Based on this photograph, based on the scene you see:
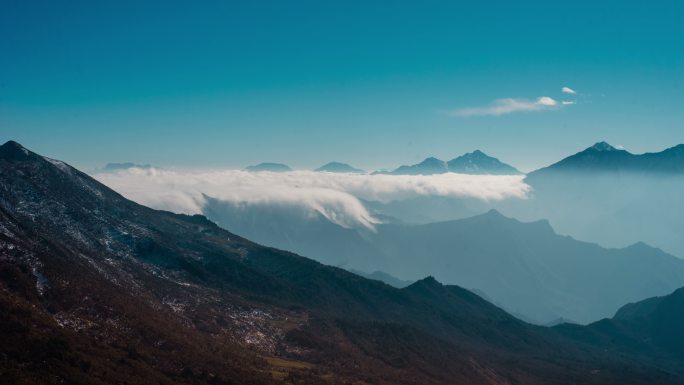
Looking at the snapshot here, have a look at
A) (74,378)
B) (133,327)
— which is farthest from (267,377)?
(74,378)

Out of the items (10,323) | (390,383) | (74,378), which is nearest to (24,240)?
(10,323)

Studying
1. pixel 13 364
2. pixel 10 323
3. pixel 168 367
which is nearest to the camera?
pixel 13 364

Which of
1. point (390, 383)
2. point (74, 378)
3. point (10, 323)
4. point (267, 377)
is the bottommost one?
point (390, 383)

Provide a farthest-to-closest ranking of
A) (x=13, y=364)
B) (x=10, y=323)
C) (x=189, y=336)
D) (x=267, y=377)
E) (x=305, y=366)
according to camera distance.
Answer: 1. (x=305, y=366)
2. (x=189, y=336)
3. (x=267, y=377)
4. (x=10, y=323)
5. (x=13, y=364)

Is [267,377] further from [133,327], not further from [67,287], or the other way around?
[67,287]

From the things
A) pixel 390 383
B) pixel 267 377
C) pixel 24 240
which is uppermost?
pixel 24 240

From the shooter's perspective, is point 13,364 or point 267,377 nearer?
point 13,364

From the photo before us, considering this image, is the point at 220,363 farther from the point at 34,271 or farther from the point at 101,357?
the point at 34,271

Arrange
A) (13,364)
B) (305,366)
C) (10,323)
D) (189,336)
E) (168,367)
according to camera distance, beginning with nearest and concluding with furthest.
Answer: (13,364) < (10,323) < (168,367) < (189,336) < (305,366)

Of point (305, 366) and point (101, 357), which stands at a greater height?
point (101, 357)
